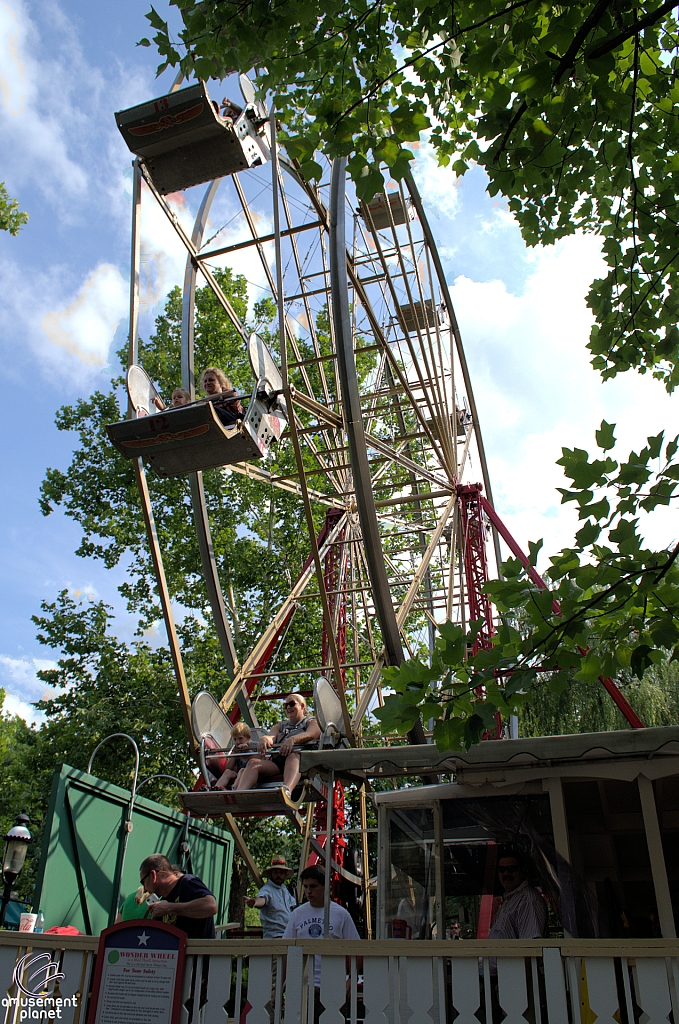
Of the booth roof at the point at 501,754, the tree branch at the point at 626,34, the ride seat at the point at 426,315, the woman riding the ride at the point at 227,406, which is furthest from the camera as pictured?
the ride seat at the point at 426,315

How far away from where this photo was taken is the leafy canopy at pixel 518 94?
12.7ft

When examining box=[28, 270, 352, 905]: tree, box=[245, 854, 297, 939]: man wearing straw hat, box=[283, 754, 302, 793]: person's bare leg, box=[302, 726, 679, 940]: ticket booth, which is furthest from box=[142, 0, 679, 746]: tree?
box=[28, 270, 352, 905]: tree

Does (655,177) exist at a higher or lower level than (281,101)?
lower

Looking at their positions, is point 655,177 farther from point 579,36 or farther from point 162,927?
point 162,927

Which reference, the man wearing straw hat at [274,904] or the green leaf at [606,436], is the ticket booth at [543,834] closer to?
the man wearing straw hat at [274,904]

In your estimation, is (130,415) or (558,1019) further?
(130,415)

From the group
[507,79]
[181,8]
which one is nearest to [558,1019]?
[181,8]

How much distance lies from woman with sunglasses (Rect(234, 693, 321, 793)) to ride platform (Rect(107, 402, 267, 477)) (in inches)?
103

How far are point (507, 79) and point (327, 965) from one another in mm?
5737

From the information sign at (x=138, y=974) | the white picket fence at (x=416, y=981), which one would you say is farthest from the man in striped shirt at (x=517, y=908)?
the information sign at (x=138, y=974)

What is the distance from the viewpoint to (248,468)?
34.4 feet

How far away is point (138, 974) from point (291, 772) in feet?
10.5

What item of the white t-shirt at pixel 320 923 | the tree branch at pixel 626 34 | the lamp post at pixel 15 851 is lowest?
the white t-shirt at pixel 320 923

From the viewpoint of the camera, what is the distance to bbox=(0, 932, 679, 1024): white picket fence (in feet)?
9.59
